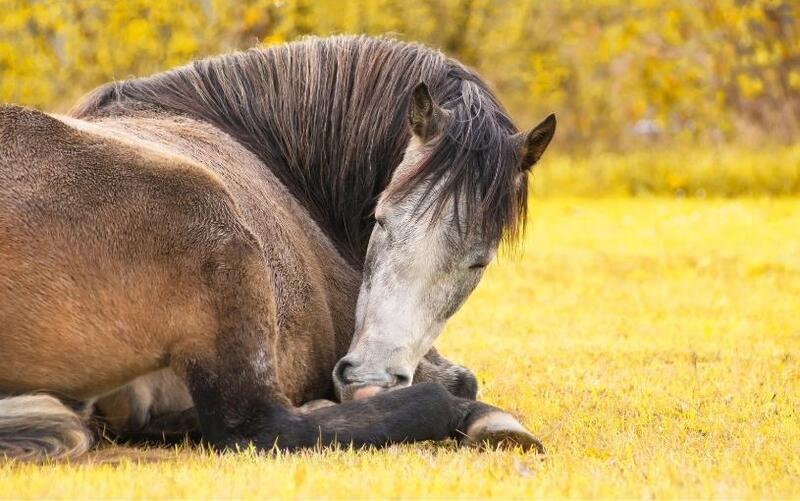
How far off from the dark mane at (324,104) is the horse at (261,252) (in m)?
0.01

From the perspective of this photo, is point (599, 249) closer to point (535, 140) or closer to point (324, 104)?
point (324, 104)

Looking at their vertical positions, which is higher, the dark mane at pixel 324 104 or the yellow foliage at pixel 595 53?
the yellow foliage at pixel 595 53

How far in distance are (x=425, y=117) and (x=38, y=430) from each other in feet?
6.19

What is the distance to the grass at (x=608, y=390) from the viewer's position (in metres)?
3.43

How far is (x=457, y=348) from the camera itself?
7.43 metres

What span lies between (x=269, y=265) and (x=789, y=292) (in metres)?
6.47

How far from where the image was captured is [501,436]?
13.4ft

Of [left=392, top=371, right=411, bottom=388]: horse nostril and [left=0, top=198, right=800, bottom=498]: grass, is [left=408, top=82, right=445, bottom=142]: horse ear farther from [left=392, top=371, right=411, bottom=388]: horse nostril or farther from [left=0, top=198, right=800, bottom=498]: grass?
[left=0, top=198, right=800, bottom=498]: grass

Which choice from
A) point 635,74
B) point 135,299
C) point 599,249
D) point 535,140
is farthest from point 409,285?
point 635,74

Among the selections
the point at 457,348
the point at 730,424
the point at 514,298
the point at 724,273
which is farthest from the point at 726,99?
the point at 730,424

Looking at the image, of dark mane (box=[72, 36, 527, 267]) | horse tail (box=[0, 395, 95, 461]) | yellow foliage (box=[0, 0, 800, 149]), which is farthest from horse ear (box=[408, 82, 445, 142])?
yellow foliage (box=[0, 0, 800, 149])

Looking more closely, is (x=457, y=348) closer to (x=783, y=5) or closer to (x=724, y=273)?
(x=724, y=273)

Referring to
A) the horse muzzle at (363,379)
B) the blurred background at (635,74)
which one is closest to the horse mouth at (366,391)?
the horse muzzle at (363,379)

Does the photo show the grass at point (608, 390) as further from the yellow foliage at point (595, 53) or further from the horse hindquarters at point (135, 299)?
the yellow foliage at point (595, 53)
